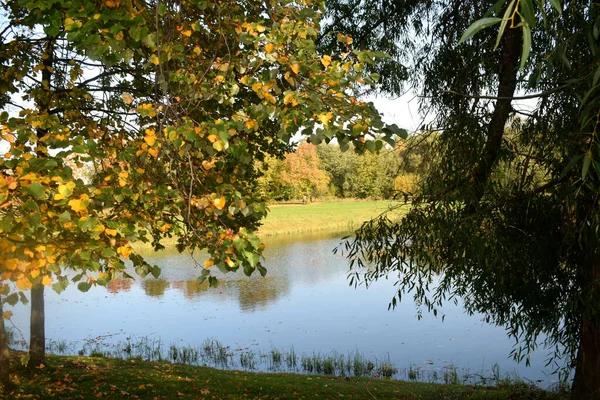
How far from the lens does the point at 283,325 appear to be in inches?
431

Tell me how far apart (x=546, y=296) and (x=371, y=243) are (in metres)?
1.47

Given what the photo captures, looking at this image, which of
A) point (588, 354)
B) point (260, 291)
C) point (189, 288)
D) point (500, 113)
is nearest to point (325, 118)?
point (500, 113)

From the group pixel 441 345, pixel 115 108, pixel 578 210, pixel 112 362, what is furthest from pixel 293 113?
pixel 441 345

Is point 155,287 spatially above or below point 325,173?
below

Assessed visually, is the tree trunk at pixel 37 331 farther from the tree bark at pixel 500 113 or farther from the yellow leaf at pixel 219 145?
the tree bark at pixel 500 113

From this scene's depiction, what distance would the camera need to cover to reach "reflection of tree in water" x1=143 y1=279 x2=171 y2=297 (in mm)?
14286

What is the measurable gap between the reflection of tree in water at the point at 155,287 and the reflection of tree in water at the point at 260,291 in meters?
1.90

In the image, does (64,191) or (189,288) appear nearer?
(64,191)

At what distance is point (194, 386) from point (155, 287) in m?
9.18

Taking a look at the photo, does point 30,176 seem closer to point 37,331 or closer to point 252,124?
point 252,124

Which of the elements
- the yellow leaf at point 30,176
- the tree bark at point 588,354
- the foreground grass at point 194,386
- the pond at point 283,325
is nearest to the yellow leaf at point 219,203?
the yellow leaf at point 30,176

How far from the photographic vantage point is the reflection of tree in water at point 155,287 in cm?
1429

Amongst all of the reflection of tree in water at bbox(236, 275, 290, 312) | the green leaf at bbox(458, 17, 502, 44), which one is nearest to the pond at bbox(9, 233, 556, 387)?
the reflection of tree in water at bbox(236, 275, 290, 312)

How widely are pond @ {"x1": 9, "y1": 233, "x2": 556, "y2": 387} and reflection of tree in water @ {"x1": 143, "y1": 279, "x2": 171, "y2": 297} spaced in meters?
0.03
